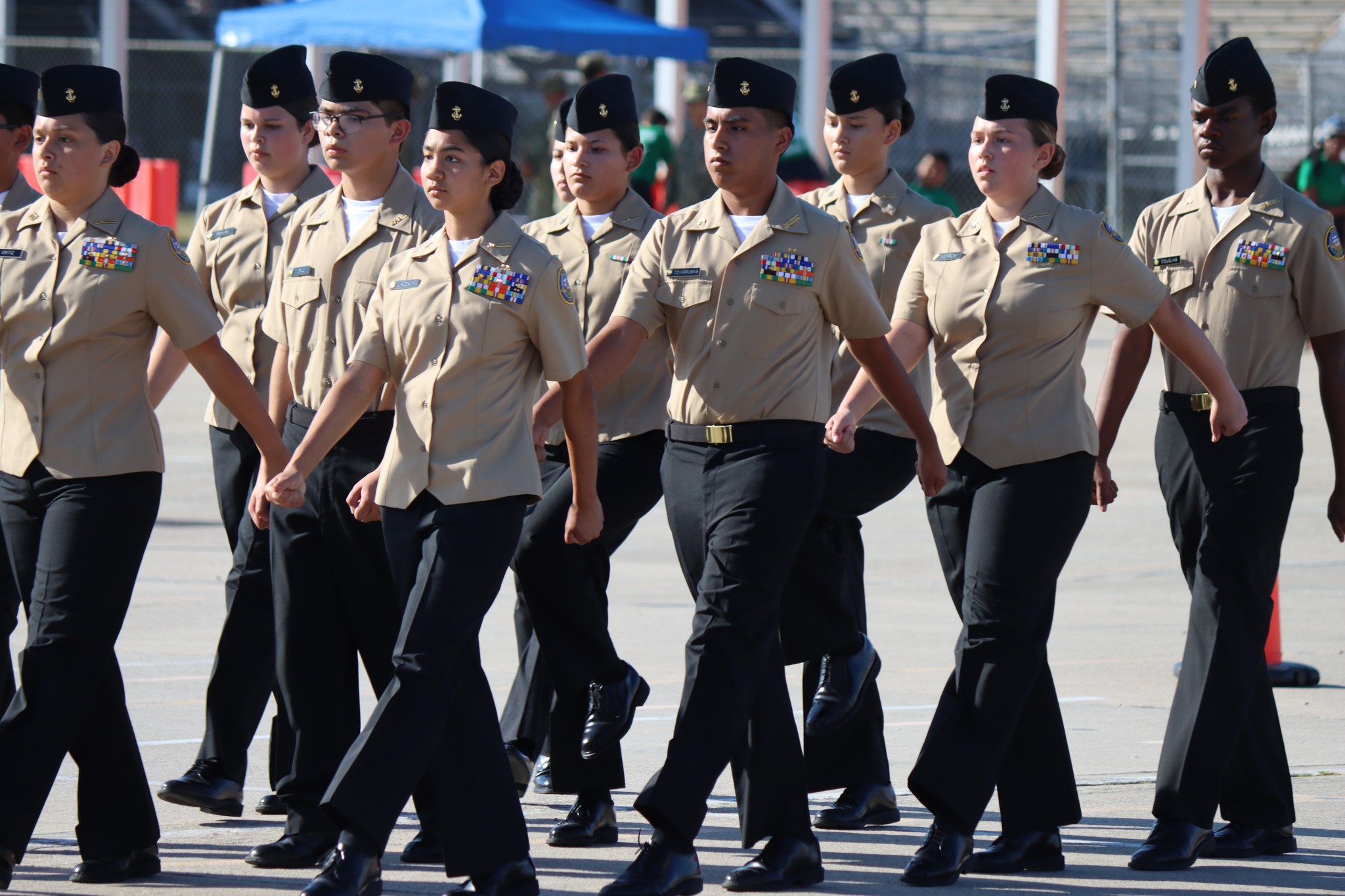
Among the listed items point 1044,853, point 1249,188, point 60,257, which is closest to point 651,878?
point 1044,853

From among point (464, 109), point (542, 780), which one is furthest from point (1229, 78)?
point (542, 780)

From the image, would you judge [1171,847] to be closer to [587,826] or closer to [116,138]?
[587,826]

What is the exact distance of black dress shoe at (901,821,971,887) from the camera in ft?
18.1

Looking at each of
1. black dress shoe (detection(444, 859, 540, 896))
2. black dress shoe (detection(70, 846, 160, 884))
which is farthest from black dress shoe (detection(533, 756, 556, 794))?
black dress shoe (detection(70, 846, 160, 884))

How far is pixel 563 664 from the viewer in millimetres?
6117

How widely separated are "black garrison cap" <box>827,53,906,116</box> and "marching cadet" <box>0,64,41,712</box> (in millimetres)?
2416

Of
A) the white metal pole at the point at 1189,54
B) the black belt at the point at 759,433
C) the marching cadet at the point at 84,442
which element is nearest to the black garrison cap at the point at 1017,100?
the black belt at the point at 759,433

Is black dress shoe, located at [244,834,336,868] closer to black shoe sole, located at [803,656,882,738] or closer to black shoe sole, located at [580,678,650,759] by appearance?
black shoe sole, located at [580,678,650,759]

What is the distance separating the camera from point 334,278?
18.9 ft

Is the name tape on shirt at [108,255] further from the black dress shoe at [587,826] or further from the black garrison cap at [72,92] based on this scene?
the black dress shoe at [587,826]

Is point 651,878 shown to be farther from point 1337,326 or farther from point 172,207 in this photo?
point 172,207

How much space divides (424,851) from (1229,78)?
10.3 ft

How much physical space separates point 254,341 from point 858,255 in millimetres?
1991

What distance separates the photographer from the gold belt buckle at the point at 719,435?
5.42 metres
